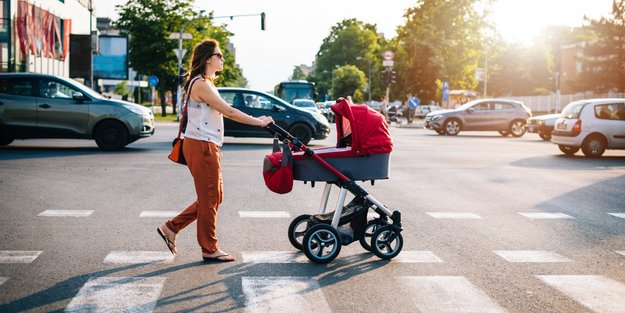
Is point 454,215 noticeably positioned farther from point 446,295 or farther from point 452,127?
point 452,127

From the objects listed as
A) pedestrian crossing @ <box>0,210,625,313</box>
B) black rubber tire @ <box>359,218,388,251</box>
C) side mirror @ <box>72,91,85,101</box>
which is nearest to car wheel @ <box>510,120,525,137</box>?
side mirror @ <box>72,91,85,101</box>

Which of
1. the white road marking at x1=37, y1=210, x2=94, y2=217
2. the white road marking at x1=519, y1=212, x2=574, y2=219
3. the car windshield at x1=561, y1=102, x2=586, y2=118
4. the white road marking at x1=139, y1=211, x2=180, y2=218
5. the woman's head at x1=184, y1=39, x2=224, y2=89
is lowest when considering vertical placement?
the white road marking at x1=37, y1=210, x2=94, y2=217

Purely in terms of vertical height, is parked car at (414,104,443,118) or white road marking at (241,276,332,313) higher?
parked car at (414,104,443,118)

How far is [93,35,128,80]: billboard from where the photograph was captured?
59.6 meters

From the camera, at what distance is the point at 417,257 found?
7.28 m

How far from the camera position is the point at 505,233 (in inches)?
345

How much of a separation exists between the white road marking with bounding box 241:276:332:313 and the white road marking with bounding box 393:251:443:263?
1.20 meters

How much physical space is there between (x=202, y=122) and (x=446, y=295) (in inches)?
95.3

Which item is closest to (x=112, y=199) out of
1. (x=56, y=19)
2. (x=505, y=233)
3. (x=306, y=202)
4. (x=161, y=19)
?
(x=306, y=202)

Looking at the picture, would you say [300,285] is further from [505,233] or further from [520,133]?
[520,133]

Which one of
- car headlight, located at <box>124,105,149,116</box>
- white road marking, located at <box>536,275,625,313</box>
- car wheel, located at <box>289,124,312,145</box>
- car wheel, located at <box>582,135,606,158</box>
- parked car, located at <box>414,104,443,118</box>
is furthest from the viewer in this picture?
parked car, located at <box>414,104,443,118</box>

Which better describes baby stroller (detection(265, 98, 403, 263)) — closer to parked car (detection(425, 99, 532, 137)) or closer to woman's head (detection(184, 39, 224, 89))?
woman's head (detection(184, 39, 224, 89))

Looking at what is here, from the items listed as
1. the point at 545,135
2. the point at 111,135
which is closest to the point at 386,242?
the point at 111,135

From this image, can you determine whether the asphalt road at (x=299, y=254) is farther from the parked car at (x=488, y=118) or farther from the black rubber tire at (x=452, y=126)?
the black rubber tire at (x=452, y=126)
